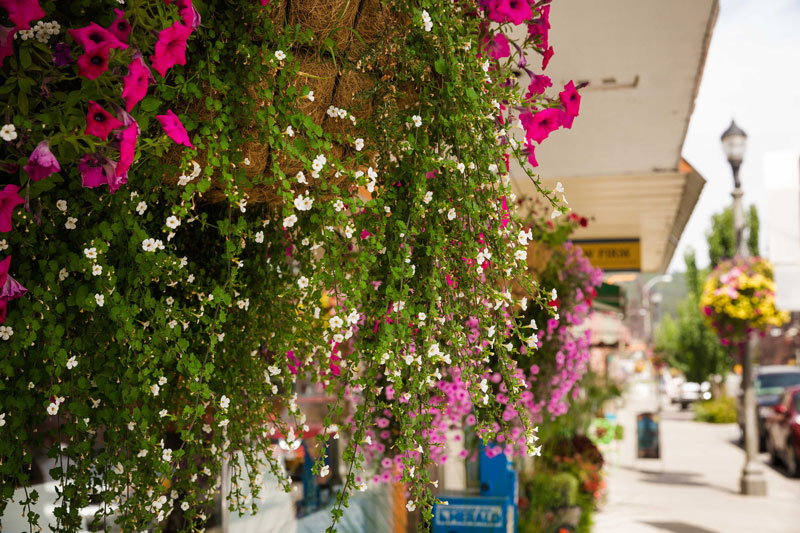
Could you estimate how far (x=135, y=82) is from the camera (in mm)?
933

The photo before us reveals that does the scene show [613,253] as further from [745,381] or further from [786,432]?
[786,432]

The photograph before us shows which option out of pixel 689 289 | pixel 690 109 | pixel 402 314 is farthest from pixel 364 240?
pixel 689 289

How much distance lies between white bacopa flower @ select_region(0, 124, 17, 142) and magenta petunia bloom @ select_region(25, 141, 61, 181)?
0.03 metres

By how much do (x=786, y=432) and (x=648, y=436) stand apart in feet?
8.88

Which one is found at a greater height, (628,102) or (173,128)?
(628,102)

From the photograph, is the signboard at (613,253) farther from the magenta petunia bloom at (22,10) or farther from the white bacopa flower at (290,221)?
the magenta petunia bloom at (22,10)

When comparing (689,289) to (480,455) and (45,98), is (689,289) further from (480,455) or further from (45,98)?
(45,98)

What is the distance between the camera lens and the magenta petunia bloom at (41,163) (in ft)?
3.01

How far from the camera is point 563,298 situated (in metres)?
4.24

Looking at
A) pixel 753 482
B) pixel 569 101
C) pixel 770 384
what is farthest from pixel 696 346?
pixel 569 101

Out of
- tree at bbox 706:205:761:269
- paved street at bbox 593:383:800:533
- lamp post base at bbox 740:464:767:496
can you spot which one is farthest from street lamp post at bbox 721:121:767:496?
tree at bbox 706:205:761:269

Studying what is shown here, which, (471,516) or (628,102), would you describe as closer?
(471,516)

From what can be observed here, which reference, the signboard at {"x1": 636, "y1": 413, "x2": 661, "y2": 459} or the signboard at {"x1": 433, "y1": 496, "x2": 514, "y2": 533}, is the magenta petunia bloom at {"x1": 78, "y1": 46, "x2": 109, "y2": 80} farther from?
the signboard at {"x1": 636, "y1": 413, "x2": 661, "y2": 459}

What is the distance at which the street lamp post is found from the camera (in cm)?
1002
